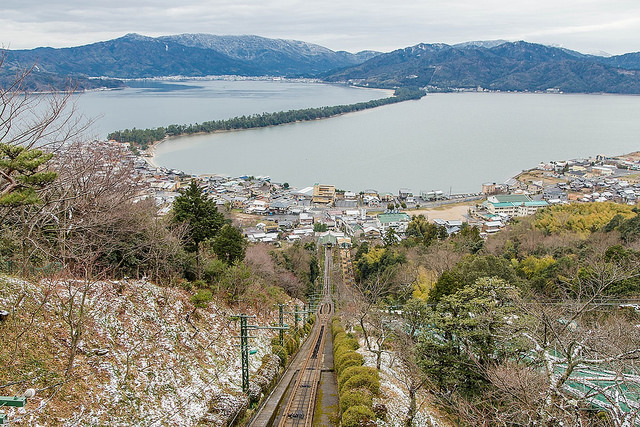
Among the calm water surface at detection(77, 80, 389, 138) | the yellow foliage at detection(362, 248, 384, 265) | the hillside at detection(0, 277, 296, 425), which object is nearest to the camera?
the hillside at detection(0, 277, 296, 425)

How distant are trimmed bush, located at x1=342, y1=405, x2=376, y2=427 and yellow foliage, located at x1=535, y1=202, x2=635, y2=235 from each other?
40.3ft

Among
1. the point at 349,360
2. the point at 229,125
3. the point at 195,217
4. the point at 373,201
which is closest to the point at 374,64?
the point at 229,125

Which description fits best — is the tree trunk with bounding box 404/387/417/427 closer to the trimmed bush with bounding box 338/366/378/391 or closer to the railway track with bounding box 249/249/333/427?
the trimmed bush with bounding box 338/366/378/391

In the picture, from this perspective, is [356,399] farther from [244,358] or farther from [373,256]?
[373,256]

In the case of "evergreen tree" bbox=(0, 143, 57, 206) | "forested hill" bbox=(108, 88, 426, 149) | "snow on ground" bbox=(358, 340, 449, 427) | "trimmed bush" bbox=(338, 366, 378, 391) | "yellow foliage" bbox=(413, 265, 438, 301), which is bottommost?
"yellow foliage" bbox=(413, 265, 438, 301)

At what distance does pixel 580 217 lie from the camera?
623 inches

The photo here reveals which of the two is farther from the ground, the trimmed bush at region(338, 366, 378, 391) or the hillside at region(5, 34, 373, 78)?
the hillside at region(5, 34, 373, 78)

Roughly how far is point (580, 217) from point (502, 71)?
87749mm

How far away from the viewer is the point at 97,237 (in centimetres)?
593

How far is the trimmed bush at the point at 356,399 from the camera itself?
17.2 ft

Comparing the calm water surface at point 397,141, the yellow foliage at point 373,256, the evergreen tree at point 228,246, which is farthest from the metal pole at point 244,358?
the calm water surface at point 397,141

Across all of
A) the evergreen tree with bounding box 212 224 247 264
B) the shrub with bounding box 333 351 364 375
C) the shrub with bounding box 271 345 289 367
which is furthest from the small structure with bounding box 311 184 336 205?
the shrub with bounding box 333 351 364 375

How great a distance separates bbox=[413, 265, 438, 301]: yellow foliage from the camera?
10117 mm

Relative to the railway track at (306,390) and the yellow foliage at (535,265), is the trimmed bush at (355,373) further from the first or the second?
the yellow foliage at (535,265)
